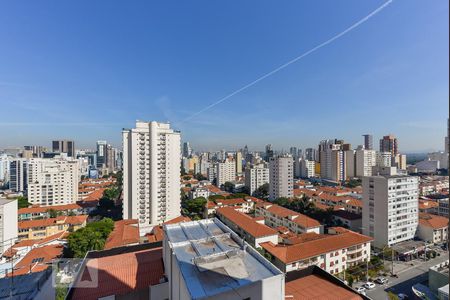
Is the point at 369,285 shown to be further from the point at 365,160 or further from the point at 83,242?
the point at 365,160

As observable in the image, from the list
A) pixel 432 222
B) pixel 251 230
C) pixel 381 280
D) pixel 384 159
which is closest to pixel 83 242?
pixel 251 230

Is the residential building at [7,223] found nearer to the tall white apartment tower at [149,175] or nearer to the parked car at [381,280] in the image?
the tall white apartment tower at [149,175]

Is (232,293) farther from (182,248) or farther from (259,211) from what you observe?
(259,211)

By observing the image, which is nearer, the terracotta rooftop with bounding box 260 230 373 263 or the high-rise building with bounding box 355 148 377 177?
the terracotta rooftop with bounding box 260 230 373 263

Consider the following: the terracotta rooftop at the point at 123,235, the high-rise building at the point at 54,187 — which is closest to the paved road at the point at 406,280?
the terracotta rooftop at the point at 123,235

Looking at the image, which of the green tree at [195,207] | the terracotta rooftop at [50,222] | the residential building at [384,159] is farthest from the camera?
the residential building at [384,159]

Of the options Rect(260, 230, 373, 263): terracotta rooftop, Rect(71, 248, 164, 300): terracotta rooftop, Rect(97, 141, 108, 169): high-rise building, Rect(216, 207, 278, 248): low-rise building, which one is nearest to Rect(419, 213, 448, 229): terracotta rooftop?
Rect(260, 230, 373, 263): terracotta rooftop

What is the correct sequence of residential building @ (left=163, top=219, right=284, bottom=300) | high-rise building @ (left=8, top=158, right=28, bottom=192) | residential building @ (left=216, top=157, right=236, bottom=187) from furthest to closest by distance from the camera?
residential building @ (left=216, top=157, right=236, bottom=187) → high-rise building @ (left=8, top=158, right=28, bottom=192) → residential building @ (left=163, top=219, right=284, bottom=300)

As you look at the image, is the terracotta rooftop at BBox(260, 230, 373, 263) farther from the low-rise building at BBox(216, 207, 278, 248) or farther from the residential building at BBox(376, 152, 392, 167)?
the residential building at BBox(376, 152, 392, 167)

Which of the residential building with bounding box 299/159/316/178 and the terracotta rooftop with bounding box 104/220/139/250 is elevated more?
the residential building with bounding box 299/159/316/178
